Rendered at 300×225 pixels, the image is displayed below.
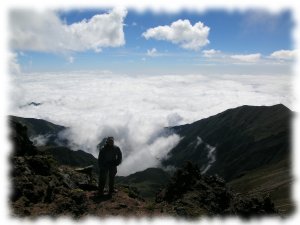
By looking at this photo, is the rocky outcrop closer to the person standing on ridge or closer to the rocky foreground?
the rocky foreground

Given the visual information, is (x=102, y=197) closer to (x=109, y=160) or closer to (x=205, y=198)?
(x=109, y=160)

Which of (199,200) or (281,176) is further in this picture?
(281,176)

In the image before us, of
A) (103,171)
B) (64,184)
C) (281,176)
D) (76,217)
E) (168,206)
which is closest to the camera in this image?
(76,217)

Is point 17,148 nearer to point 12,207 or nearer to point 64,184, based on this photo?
point 64,184

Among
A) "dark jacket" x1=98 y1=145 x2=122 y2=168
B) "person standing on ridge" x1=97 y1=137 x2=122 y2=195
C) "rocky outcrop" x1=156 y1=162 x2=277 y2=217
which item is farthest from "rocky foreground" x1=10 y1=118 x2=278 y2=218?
"dark jacket" x1=98 y1=145 x2=122 y2=168

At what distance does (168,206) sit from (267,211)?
643cm

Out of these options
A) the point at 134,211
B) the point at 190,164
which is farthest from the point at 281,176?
the point at 134,211

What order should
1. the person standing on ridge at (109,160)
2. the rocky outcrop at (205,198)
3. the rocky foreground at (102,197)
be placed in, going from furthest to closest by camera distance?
the person standing on ridge at (109,160) → the rocky outcrop at (205,198) → the rocky foreground at (102,197)

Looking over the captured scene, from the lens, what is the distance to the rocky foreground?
73.7ft

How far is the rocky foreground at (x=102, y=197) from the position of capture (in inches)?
885

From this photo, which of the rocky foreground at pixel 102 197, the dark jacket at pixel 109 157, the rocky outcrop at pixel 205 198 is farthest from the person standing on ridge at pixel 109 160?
the rocky outcrop at pixel 205 198

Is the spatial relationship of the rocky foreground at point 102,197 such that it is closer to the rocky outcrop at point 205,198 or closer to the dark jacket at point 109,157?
the rocky outcrop at point 205,198

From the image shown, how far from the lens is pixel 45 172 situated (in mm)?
29047

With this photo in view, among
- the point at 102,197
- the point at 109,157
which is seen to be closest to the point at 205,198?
the point at 102,197
